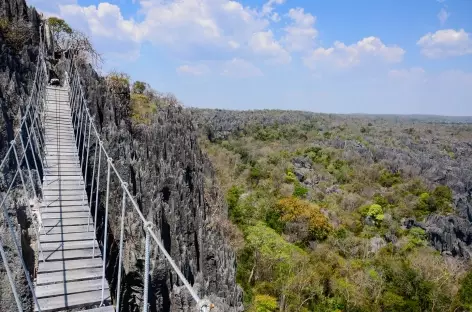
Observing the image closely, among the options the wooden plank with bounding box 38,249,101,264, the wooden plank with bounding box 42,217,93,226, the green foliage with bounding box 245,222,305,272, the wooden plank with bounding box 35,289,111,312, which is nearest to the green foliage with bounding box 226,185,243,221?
the green foliage with bounding box 245,222,305,272

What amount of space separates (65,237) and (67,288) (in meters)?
1.02

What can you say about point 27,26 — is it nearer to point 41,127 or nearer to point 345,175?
point 41,127

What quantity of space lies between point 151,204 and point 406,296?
57.8 feet

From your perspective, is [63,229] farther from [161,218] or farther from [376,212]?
[376,212]

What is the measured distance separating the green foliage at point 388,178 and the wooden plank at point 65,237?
4693 centimetres

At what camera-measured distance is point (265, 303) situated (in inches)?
687

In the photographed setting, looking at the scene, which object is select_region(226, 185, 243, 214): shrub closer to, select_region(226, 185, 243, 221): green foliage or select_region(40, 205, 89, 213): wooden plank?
select_region(226, 185, 243, 221): green foliage

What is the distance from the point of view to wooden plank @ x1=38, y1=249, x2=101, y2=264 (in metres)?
4.61

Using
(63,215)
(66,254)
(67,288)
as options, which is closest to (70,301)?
(67,288)

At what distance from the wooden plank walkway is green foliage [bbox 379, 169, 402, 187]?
45526 millimetres

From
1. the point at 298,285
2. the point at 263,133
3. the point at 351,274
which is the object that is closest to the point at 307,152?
the point at 263,133

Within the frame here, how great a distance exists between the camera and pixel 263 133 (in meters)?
68.9

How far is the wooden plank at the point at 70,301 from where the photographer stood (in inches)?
157

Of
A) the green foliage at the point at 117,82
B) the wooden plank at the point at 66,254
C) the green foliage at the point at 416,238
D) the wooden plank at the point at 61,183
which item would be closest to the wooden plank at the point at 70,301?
the wooden plank at the point at 66,254
